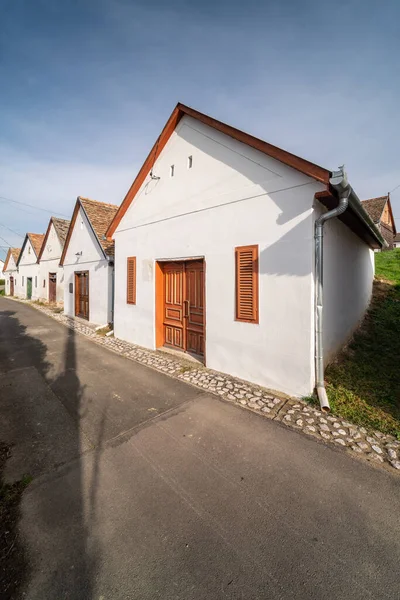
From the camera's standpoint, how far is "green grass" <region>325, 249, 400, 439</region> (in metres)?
4.04

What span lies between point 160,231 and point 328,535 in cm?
690

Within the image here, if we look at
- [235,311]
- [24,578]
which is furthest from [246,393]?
[24,578]

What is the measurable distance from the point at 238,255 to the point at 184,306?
7.80 ft

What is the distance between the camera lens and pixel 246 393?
4926mm

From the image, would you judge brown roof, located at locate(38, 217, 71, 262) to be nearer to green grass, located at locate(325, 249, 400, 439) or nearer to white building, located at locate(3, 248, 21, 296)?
white building, located at locate(3, 248, 21, 296)

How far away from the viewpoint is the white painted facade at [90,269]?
11.3 meters

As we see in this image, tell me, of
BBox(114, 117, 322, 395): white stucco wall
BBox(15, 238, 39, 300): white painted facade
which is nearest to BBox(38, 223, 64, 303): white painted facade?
BBox(15, 238, 39, 300): white painted facade

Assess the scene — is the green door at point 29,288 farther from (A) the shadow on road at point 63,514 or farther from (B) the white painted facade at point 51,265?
(A) the shadow on road at point 63,514

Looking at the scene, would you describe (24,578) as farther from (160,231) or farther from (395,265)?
(395,265)

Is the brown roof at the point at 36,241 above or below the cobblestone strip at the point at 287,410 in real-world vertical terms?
above

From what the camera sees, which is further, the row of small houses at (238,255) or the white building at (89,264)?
the white building at (89,264)

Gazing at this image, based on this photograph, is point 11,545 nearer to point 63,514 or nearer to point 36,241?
point 63,514

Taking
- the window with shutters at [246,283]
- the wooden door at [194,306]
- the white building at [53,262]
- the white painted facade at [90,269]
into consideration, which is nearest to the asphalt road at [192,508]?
the window with shutters at [246,283]

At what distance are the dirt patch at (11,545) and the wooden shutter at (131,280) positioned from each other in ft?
19.8
